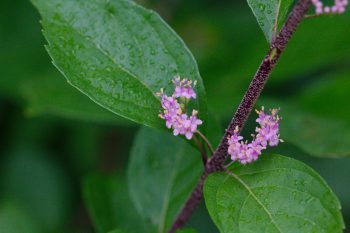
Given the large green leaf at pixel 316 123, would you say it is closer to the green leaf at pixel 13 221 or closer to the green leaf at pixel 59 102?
the green leaf at pixel 59 102

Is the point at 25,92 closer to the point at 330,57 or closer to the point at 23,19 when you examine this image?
the point at 23,19

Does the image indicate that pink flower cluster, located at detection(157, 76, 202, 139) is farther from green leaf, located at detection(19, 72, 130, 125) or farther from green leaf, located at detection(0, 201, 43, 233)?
green leaf, located at detection(19, 72, 130, 125)

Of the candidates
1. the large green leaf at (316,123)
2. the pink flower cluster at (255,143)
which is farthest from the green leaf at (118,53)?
the large green leaf at (316,123)

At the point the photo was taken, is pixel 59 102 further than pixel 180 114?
Yes

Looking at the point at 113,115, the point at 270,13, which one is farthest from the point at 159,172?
the point at 270,13

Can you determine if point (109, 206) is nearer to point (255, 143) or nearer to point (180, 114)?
point (180, 114)
